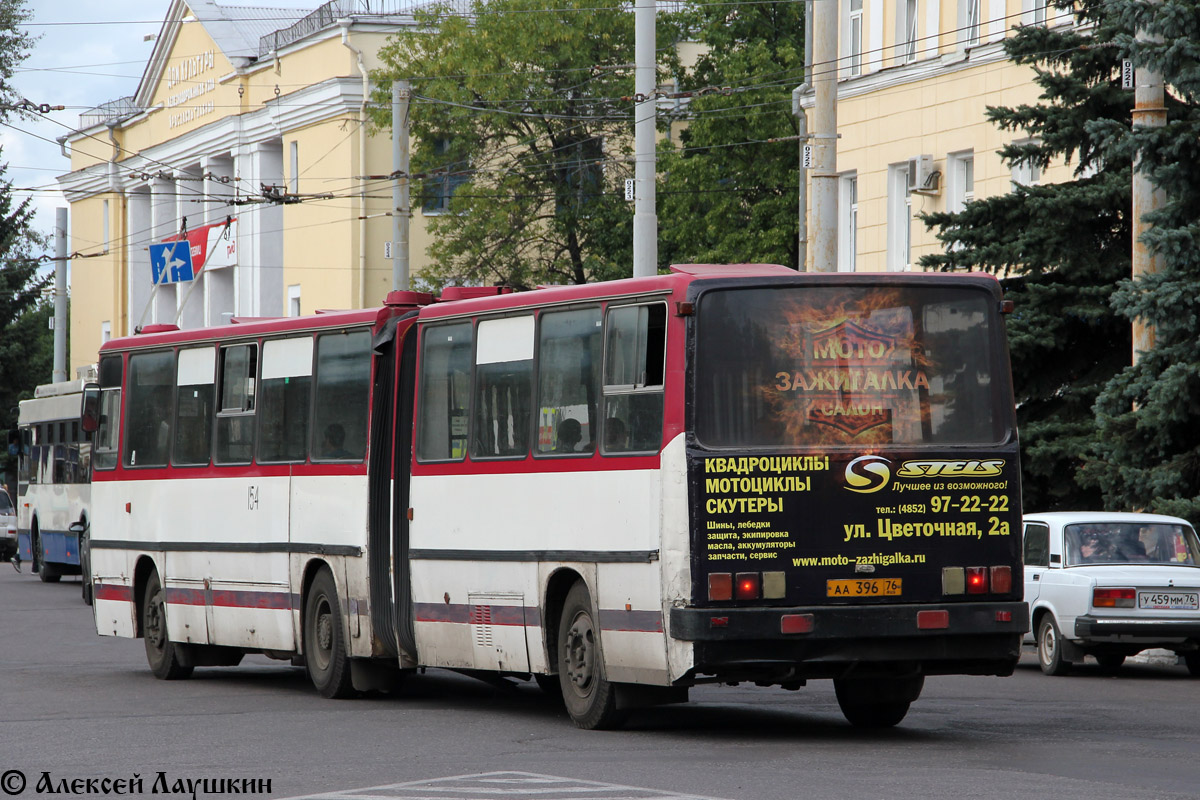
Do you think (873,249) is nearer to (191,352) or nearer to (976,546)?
(191,352)

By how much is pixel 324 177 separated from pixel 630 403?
146 feet

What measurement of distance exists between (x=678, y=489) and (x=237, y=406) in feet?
21.7

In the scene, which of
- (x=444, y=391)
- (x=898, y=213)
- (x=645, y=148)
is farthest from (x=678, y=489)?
(x=898, y=213)

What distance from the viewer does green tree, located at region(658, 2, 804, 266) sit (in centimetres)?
4831

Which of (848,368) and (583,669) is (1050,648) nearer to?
(583,669)

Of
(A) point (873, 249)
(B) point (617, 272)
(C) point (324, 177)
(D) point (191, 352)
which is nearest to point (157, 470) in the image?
(D) point (191, 352)

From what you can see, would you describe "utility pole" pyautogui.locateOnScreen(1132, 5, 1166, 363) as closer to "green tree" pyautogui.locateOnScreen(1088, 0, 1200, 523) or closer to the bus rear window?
"green tree" pyautogui.locateOnScreen(1088, 0, 1200, 523)

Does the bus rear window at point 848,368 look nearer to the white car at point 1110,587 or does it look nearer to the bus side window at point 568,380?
the bus side window at point 568,380

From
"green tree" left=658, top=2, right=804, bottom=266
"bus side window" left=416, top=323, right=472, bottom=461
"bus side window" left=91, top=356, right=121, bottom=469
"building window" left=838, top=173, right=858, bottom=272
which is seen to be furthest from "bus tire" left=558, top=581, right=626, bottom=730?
"green tree" left=658, top=2, right=804, bottom=266

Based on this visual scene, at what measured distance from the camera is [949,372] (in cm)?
1287

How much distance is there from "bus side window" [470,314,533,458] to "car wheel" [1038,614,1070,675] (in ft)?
21.8

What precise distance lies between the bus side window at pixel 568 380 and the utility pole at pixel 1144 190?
29.9ft

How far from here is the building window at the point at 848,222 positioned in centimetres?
3791

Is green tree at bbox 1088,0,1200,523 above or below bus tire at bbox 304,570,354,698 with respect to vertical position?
above
